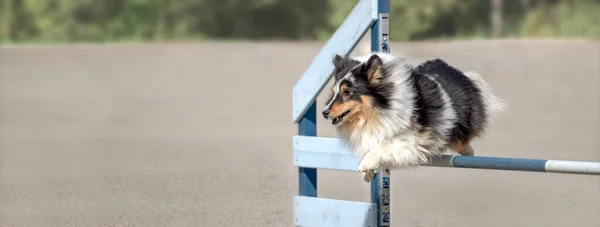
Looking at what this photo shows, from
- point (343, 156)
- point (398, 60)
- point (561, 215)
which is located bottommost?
point (561, 215)

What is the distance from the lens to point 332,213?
16.1 feet

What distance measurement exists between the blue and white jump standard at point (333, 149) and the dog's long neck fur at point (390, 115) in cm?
21

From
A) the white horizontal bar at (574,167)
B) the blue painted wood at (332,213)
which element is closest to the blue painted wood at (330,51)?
the blue painted wood at (332,213)

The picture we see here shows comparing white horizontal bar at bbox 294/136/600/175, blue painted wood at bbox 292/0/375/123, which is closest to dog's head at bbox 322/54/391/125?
white horizontal bar at bbox 294/136/600/175

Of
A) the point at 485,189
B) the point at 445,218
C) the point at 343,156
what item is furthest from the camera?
the point at 485,189

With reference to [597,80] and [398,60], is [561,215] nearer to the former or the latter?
[398,60]

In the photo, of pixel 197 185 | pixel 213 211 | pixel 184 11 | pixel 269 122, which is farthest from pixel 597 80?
pixel 184 11

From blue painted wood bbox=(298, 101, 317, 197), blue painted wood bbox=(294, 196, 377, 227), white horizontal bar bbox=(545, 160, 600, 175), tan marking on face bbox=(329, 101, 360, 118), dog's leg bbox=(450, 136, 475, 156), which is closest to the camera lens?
white horizontal bar bbox=(545, 160, 600, 175)

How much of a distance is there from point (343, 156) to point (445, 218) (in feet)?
7.42

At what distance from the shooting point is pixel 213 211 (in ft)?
22.5

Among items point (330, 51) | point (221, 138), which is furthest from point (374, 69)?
point (221, 138)

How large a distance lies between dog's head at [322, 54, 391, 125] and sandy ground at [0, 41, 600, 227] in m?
2.28

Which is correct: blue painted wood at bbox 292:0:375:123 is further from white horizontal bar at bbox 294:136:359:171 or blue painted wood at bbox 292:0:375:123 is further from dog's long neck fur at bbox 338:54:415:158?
dog's long neck fur at bbox 338:54:415:158

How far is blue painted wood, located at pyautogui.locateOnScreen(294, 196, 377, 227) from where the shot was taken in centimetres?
471
